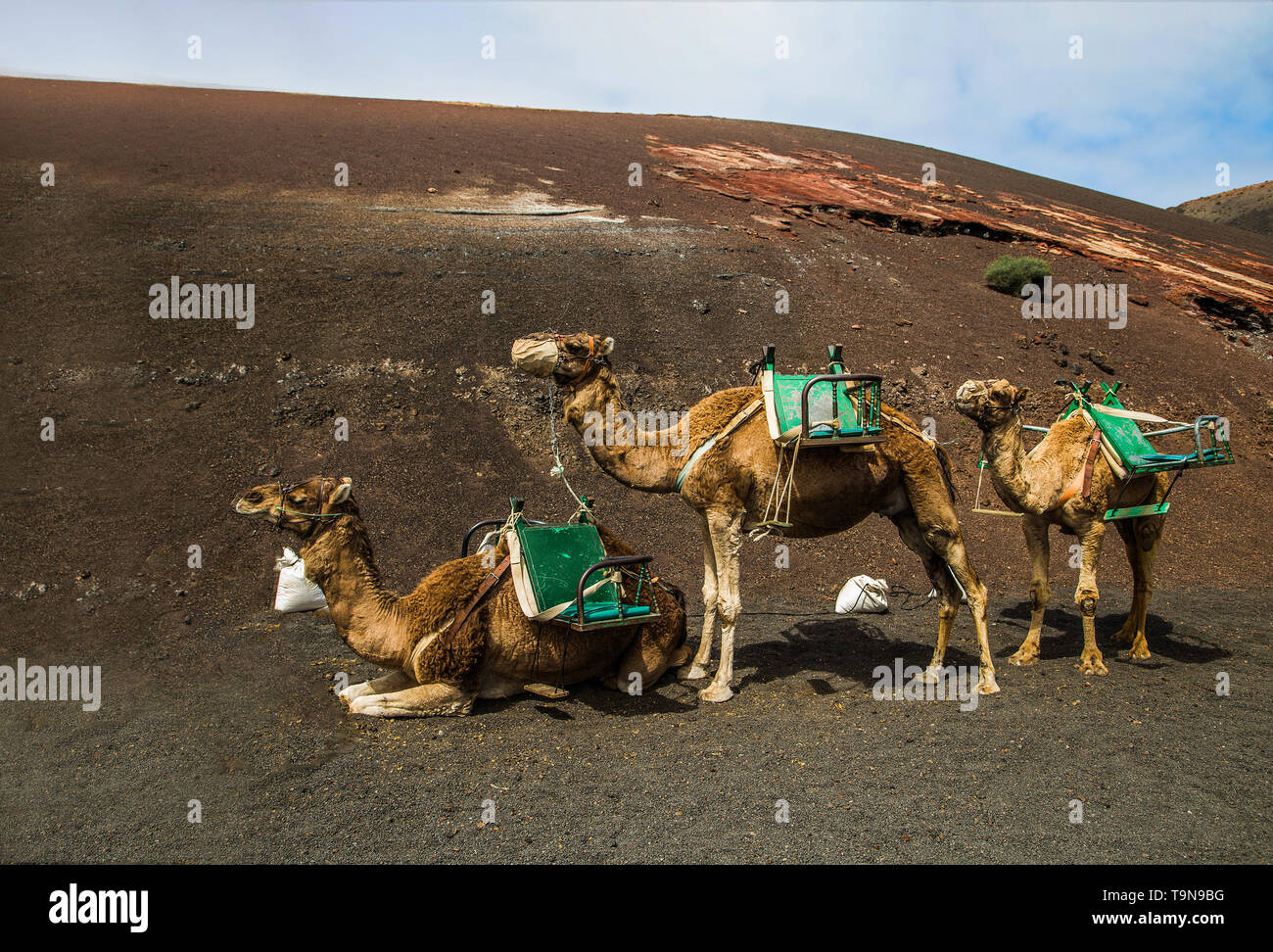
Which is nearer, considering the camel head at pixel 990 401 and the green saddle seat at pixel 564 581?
the green saddle seat at pixel 564 581

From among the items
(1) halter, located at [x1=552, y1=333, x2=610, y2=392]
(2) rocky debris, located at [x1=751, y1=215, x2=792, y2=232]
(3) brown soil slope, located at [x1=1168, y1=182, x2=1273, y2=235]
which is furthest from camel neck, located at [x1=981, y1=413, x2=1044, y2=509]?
(3) brown soil slope, located at [x1=1168, y1=182, x2=1273, y2=235]

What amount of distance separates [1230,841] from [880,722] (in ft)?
7.88

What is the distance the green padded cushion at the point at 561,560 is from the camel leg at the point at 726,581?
3.66ft

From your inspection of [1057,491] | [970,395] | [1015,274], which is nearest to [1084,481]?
[1057,491]

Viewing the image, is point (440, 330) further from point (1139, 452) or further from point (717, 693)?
point (1139, 452)

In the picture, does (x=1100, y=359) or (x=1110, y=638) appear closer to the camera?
(x=1110, y=638)

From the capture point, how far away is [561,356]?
22.5 feet

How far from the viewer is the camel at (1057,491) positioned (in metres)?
7.76

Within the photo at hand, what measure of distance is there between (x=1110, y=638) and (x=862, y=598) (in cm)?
286

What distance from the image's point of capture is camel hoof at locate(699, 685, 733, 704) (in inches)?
282

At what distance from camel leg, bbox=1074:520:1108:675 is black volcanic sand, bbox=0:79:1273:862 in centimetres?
32

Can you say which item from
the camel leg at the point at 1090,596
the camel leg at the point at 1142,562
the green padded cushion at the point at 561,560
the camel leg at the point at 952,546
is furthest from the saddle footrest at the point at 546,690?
the camel leg at the point at 1142,562

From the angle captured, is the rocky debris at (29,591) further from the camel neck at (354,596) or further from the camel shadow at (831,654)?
the camel shadow at (831,654)

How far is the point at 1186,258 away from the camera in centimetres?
2738
